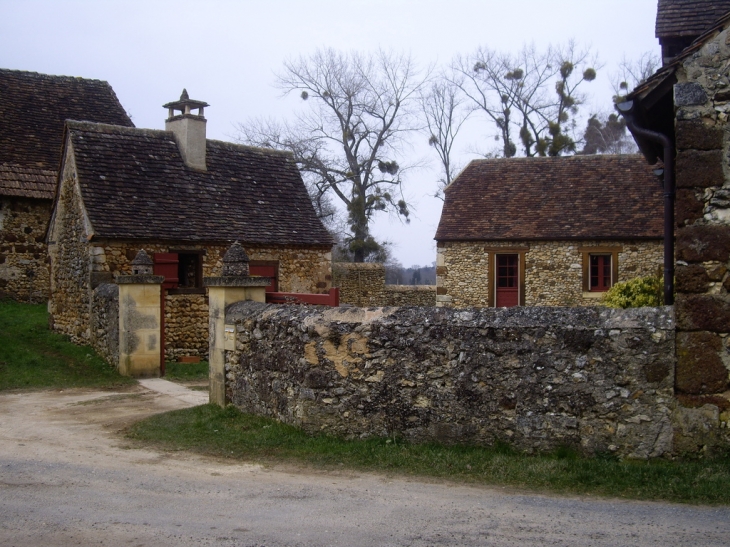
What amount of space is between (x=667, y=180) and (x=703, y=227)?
38.5 inches

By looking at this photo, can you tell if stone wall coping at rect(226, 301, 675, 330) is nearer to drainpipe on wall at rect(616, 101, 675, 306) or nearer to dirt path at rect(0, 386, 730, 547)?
drainpipe on wall at rect(616, 101, 675, 306)

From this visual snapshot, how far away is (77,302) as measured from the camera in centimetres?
1770

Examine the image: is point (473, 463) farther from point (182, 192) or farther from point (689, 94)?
point (182, 192)

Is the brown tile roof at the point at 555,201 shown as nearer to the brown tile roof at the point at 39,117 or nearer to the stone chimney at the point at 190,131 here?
the stone chimney at the point at 190,131

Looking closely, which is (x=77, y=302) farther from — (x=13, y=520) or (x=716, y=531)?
(x=716, y=531)

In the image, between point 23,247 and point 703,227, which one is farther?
point 23,247

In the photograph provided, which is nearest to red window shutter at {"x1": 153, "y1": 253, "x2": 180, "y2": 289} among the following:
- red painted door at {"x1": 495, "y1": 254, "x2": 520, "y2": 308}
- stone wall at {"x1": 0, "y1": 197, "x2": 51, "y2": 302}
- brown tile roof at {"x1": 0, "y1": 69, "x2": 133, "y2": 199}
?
stone wall at {"x1": 0, "y1": 197, "x2": 51, "y2": 302}

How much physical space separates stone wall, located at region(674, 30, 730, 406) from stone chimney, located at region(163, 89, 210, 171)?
14.4m

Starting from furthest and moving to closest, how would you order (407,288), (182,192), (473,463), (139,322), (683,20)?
(407,288) → (182,192) → (139,322) → (683,20) → (473,463)

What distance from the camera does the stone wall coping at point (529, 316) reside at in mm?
6867

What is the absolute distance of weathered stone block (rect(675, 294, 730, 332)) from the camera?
6789 millimetres

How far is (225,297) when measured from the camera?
9.82m

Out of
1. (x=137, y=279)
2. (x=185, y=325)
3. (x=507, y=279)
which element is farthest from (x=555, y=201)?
(x=137, y=279)

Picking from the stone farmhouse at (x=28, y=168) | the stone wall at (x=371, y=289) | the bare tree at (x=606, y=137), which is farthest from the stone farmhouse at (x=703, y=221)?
the bare tree at (x=606, y=137)
